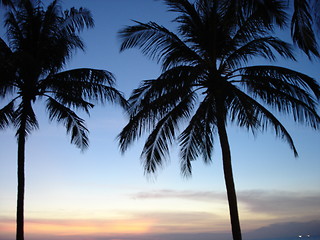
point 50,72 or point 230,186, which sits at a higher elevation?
point 50,72

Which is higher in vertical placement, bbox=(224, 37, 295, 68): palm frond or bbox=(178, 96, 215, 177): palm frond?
bbox=(224, 37, 295, 68): palm frond

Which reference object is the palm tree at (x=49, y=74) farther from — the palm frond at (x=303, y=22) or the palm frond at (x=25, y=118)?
the palm frond at (x=303, y=22)

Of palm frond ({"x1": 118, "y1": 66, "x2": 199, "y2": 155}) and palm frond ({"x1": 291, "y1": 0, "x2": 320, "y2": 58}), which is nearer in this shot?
palm frond ({"x1": 291, "y1": 0, "x2": 320, "y2": 58})

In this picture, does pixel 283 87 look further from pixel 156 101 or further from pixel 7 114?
pixel 7 114

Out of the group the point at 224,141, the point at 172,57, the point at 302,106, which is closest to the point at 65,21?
the point at 172,57

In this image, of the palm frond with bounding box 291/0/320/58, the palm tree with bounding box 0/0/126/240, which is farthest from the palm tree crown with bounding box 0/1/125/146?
the palm frond with bounding box 291/0/320/58

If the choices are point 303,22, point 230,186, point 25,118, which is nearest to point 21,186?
point 25,118

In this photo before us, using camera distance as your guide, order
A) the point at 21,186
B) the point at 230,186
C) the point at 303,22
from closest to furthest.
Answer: the point at 303,22
the point at 230,186
the point at 21,186

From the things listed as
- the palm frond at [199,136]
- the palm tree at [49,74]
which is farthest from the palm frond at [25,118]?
the palm frond at [199,136]

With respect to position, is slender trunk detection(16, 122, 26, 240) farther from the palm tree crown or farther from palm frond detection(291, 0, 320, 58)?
palm frond detection(291, 0, 320, 58)

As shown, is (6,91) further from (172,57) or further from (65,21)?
(172,57)

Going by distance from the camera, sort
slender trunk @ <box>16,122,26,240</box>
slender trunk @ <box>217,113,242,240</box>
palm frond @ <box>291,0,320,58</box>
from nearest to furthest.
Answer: palm frond @ <box>291,0,320,58</box> → slender trunk @ <box>217,113,242,240</box> → slender trunk @ <box>16,122,26,240</box>

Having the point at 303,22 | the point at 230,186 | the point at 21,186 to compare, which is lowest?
the point at 230,186

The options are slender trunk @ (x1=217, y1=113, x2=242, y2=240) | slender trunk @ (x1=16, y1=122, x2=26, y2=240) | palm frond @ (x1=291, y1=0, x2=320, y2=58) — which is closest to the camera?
palm frond @ (x1=291, y1=0, x2=320, y2=58)
